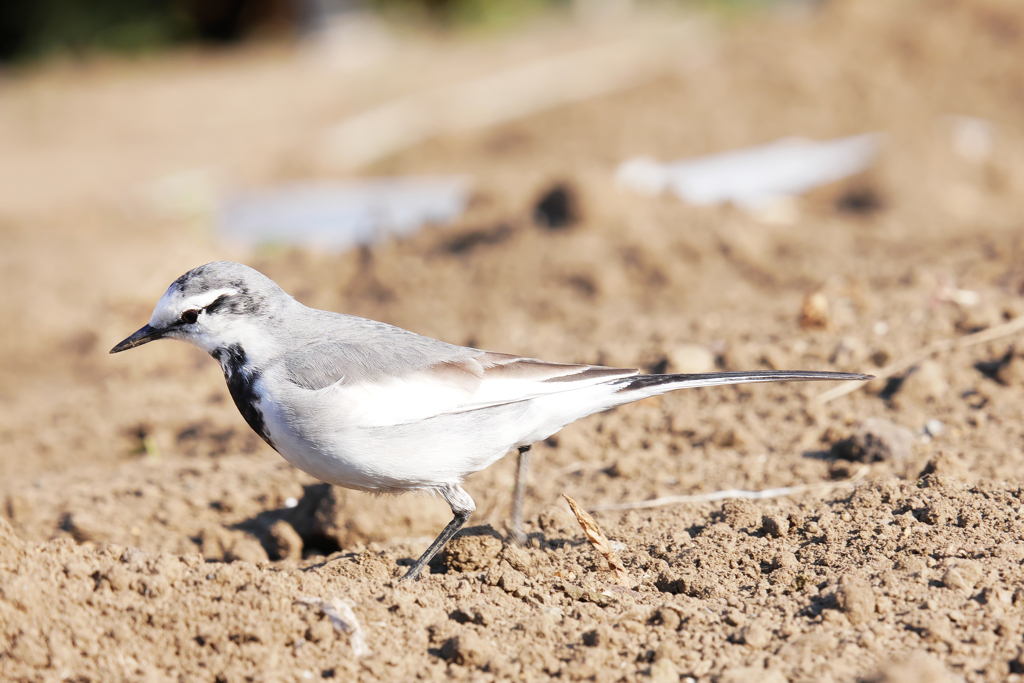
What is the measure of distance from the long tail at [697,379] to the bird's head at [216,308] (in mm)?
1288

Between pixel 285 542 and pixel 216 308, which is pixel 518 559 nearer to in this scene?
pixel 285 542

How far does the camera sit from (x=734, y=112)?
11.5 metres

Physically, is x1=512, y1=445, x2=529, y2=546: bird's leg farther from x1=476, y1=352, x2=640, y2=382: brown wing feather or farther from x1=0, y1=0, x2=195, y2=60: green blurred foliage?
x1=0, y1=0, x2=195, y2=60: green blurred foliage

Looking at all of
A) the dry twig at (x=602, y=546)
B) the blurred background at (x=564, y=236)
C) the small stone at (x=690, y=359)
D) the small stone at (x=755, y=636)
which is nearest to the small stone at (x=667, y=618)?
the small stone at (x=755, y=636)

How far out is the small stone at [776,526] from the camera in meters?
3.28

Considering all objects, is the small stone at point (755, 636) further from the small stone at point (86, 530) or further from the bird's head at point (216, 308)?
the small stone at point (86, 530)

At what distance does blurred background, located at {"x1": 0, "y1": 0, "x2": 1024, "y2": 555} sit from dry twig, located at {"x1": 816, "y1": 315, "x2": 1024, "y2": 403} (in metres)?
0.05

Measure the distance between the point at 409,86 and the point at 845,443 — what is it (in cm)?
1262

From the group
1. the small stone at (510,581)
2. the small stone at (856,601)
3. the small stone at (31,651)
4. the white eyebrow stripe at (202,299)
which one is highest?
the white eyebrow stripe at (202,299)

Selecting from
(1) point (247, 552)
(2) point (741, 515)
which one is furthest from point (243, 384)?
(2) point (741, 515)

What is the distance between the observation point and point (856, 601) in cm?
270

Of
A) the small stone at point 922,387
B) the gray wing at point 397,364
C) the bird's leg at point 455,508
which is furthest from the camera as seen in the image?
the small stone at point 922,387

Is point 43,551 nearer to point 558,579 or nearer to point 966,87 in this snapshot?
point 558,579

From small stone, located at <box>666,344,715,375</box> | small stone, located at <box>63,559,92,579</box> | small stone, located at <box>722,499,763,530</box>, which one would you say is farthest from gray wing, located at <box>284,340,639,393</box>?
small stone, located at <box>666,344,715,375</box>
